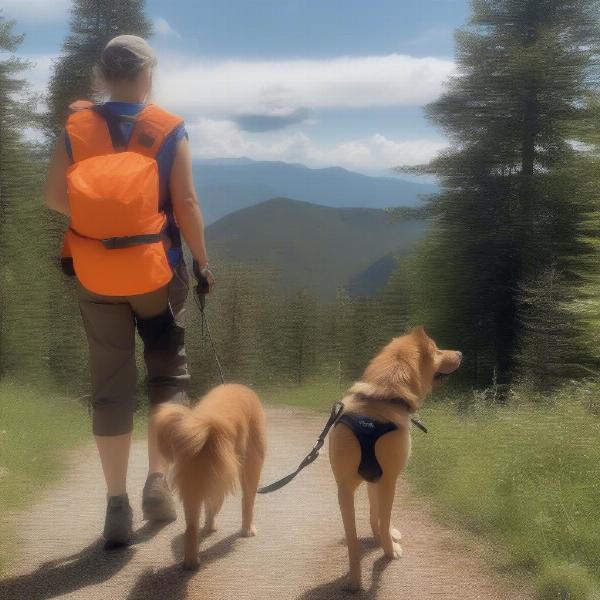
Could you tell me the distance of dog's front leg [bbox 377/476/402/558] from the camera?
3.93m

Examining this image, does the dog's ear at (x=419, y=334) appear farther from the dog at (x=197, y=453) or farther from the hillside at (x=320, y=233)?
the hillside at (x=320, y=233)

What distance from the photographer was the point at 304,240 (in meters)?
161

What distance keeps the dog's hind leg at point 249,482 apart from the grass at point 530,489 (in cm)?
146

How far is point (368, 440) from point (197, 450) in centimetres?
95

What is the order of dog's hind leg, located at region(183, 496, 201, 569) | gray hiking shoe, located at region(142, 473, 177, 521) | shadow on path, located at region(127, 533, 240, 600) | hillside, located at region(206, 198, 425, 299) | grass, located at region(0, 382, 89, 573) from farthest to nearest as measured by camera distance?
hillside, located at region(206, 198, 425, 299) → grass, located at region(0, 382, 89, 573) → gray hiking shoe, located at region(142, 473, 177, 521) → dog's hind leg, located at region(183, 496, 201, 569) → shadow on path, located at region(127, 533, 240, 600)

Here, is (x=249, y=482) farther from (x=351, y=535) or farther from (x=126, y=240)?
(x=126, y=240)

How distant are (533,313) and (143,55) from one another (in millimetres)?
16196

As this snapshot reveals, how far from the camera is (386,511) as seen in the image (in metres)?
3.98

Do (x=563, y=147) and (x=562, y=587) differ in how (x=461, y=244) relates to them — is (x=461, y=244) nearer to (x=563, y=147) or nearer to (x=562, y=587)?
(x=563, y=147)

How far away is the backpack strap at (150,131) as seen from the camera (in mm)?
3803

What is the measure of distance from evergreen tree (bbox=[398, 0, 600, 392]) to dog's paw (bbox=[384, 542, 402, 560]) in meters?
15.8

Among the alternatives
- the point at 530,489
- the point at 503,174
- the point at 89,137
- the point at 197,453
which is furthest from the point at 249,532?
A: the point at 503,174

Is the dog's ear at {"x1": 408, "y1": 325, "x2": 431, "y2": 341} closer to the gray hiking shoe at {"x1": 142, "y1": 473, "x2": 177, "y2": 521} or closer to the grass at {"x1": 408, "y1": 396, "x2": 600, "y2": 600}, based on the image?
the grass at {"x1": 408, "y1": 396, "x2": 600, "y2": 600}

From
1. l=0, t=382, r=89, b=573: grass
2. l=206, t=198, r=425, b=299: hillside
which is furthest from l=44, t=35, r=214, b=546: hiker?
l=206, t=198, r=425, b=299: hillside
